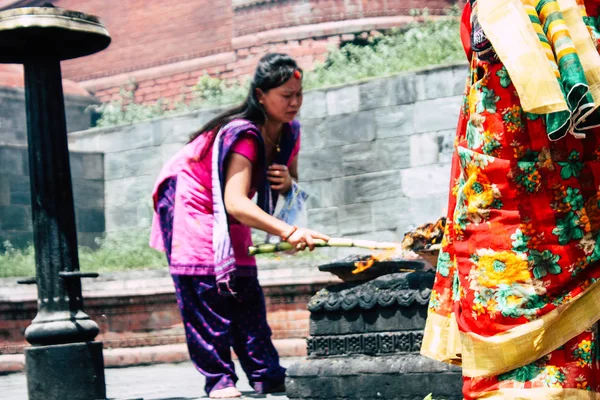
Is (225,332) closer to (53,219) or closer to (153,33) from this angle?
(53,219)

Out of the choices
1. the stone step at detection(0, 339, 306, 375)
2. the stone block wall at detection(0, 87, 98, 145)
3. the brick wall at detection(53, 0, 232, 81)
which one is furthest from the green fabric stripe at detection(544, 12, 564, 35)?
the brick wall at detection(53, 0, 232, 81)

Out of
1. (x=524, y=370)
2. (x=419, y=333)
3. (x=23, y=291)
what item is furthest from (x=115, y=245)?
(x=524, y=370)

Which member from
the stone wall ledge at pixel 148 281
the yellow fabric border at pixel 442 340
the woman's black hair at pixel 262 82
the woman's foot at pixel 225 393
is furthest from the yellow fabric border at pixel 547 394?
the stone wall ledge at pixel 148 281

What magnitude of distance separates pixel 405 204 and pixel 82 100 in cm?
631

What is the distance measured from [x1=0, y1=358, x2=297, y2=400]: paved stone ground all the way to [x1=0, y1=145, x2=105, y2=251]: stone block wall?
11.1 feet

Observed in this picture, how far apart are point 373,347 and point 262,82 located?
4.47ft

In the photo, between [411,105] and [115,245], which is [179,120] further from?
[411,105]

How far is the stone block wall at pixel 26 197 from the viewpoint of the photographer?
456 inches

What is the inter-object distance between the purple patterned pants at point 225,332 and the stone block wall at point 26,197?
6321 mm

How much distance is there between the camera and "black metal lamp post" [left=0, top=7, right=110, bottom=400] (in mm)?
5293

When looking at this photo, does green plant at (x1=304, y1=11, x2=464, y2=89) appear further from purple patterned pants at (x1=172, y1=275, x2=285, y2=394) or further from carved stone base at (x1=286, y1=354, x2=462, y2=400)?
carved stone base at (x1=286, y1=354, x2=462, y2=400)

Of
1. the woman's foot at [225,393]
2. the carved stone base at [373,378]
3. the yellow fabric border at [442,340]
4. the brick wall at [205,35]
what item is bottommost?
the woman's foot at [225,393]

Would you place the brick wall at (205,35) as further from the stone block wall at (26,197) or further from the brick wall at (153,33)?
the stone block wall at (26,197)

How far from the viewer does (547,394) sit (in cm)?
294
